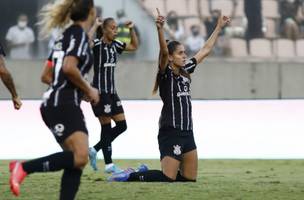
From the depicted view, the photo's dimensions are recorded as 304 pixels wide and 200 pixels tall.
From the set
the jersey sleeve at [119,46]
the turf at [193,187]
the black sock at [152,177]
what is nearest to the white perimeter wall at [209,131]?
the turf at [193,187]

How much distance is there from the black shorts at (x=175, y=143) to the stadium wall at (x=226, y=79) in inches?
461

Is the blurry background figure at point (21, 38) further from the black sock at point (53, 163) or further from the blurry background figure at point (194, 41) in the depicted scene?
the black sock at point (53, 163)

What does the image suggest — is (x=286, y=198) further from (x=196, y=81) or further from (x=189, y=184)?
(x=196, y=81)

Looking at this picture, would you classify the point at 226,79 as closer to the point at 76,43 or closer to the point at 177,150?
the point at 177,150

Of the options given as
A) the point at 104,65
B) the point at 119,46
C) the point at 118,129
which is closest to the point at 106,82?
the point at 104,65

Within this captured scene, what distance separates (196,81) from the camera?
22.8 m

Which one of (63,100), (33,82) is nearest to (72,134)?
(63,100)

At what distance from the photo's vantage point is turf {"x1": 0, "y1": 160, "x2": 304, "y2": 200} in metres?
9.12

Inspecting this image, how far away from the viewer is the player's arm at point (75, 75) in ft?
23.6

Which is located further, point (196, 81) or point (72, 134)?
point (196, 81)

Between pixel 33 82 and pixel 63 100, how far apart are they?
49.5 feet

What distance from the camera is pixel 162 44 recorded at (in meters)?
10.2

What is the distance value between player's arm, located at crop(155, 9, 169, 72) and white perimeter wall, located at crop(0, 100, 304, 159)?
162 inches

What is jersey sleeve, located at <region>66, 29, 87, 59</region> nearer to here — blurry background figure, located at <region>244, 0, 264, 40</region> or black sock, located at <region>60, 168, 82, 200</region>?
black sock, located at <region>60, 168, 82, 200</region>
